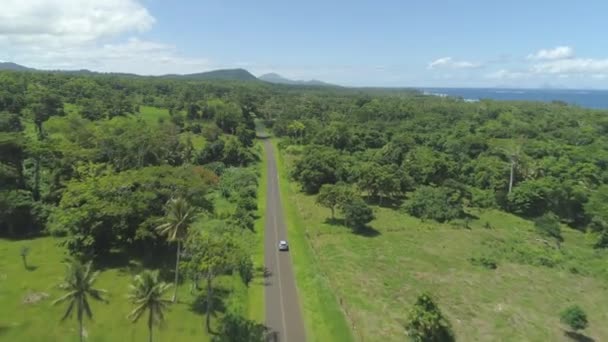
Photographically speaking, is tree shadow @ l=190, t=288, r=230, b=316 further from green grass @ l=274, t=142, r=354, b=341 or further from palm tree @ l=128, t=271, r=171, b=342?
palm tree @ l=128, t=271, r=171, b=342

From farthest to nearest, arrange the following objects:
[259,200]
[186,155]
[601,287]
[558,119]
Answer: [558,119] < [186,155] < [259,200] < [601,287]

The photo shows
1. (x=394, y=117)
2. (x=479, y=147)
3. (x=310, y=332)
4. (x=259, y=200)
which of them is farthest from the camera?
(x=394, y=117)

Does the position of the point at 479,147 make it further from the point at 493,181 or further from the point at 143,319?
the point at 143,319

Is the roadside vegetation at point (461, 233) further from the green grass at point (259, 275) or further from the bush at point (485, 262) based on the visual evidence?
the green grass at point (259, 275)

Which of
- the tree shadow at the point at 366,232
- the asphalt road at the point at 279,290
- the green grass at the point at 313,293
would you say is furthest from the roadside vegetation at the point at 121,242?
the tree shadow at the point at 366,232

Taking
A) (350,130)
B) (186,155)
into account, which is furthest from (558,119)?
(186,155)

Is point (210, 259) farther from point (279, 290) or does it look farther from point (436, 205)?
point (436, 205)

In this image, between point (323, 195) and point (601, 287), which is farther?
point (323, 195)
